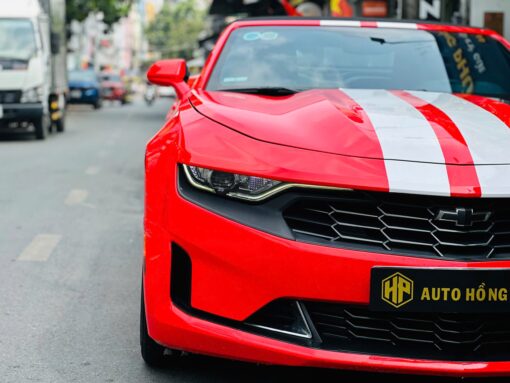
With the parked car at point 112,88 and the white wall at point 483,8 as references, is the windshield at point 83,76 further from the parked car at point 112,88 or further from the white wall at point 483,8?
the white wall at point 483,8

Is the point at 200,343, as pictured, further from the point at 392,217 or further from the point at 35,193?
the point at 35,193

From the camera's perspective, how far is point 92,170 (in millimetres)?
12750

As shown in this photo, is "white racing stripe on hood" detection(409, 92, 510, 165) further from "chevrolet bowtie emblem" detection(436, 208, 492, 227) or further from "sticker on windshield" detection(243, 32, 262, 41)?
"sticker on windshield" detection(243, 32, 262, 41)

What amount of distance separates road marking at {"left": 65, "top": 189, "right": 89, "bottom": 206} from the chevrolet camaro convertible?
19.2 ft

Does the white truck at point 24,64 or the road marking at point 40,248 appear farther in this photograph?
the white truck at point 24,64

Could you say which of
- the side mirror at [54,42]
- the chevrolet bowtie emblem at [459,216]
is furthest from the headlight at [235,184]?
the side mirror at [54,42]

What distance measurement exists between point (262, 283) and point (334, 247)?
256 mm

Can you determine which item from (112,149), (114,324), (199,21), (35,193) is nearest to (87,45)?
(199,21)

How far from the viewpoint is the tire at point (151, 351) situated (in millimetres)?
3889

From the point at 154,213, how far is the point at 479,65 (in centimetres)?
242

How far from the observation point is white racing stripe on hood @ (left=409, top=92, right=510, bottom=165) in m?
3.52

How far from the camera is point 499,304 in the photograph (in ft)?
10.8

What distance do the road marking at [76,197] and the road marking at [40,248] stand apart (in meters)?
1.90

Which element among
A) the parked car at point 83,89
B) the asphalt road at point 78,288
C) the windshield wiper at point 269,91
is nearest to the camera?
the asphalt road at point 78,288
